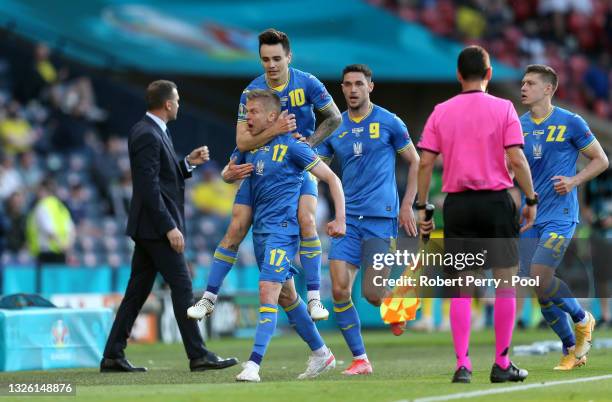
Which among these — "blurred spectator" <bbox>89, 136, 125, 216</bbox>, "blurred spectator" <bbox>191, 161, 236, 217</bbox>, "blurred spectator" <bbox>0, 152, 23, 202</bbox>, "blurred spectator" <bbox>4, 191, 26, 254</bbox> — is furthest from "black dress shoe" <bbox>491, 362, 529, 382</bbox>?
"blurred spectator" <bbox>191, 161, 236, 217</bbox>

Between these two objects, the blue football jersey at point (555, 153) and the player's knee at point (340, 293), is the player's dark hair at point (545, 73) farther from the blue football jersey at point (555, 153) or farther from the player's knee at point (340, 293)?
the player's knee at point (340, 293)

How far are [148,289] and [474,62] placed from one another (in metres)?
4.35

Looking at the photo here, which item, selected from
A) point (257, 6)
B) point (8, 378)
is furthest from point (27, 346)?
point (257, 6)

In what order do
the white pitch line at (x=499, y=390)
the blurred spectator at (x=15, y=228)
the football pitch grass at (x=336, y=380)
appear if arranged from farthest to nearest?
the blurred spectator at (x=15, y=228) → the football pitch grass at (x=336, y=380) → the white pitch line at (x=499, y=390)

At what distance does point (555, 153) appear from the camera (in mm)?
11719

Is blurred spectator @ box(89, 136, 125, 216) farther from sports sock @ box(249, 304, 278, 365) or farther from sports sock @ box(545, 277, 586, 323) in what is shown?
sports sock @ box(249, 304, 278, 365)

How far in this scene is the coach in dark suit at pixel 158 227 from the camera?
12.0 metres

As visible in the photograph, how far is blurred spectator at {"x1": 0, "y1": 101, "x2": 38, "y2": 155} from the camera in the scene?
22.4m

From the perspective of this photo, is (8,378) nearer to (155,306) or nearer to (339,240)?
(339,240)

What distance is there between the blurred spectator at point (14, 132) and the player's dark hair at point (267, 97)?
12.6 meters

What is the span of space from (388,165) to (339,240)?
0.80 metres

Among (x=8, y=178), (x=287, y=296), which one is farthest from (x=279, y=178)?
(x=8, y=178)

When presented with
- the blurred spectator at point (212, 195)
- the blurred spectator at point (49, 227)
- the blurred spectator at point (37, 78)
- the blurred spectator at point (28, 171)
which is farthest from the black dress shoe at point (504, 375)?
the blurred spectator at point (37, 78)

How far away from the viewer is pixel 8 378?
11383mm
